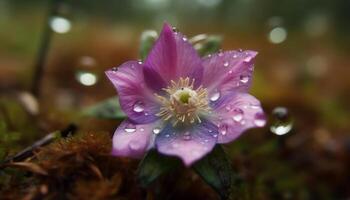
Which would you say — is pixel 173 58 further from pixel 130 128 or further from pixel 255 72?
pixel 255 72

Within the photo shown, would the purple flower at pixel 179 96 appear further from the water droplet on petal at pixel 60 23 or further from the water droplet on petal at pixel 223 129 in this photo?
the water droplet on petal at pixel 60 23

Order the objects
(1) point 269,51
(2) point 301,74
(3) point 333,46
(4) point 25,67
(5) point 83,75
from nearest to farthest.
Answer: (5) point 83,75 → (4) point 25,67 → (2) point 301,74 → (1) point 269,51 → (3) point 333,46

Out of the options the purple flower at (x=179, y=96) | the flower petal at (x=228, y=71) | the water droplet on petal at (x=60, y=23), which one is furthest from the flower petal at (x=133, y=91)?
the water droplet on petal at (x=60, y=23)

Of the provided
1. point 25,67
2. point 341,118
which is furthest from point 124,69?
point 25,67

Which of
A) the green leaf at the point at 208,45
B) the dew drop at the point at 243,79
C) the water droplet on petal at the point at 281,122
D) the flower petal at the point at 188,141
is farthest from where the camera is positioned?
the green leaf at the point at 208,45

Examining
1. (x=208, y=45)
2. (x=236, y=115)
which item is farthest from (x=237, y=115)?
(x=208, y=45)

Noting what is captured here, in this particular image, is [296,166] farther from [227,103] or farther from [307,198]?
[227,103]

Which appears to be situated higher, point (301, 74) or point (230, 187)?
point (230, 187)
